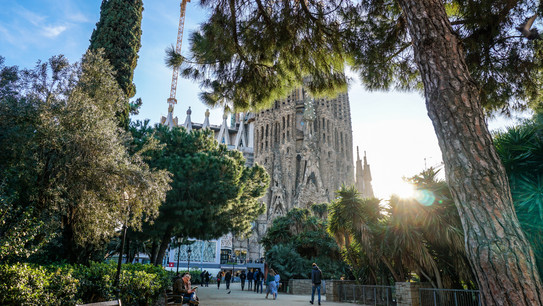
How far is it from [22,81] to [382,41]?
27.1 ft

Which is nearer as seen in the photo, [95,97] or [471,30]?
[471,30]

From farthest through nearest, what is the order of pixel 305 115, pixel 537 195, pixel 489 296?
pixel 305 115
pixel 537 195
pixel 489 296

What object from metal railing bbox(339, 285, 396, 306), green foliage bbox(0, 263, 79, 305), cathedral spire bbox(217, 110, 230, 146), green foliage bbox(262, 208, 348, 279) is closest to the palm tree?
metal railing bbox(339, 285, 396, 306)

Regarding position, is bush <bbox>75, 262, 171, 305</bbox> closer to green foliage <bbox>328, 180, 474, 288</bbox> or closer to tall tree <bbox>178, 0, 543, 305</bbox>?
tall tree <bbox>178, 0, 543, 305</bbox>

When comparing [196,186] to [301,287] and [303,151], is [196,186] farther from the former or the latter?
[303,151]

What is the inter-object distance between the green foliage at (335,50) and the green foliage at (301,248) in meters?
12.2

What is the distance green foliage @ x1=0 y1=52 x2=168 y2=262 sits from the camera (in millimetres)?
6848

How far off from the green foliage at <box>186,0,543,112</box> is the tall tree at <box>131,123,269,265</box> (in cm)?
746

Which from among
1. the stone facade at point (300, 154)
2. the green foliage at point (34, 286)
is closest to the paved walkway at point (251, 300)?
the green foliage at point (34, 286)

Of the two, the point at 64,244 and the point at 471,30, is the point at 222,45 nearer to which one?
the point at 471,30

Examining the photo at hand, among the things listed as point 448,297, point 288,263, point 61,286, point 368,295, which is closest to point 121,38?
point 61,286

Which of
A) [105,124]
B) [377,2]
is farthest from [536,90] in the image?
[105,124]

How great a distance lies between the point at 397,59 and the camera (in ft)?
24.3

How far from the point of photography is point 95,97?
846 cm
